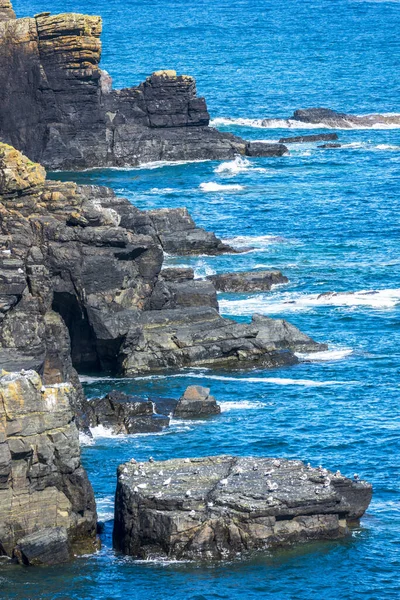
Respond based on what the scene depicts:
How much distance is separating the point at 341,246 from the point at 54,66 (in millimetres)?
50075

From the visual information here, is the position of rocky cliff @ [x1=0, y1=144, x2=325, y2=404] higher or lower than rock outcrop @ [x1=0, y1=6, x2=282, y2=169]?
lower

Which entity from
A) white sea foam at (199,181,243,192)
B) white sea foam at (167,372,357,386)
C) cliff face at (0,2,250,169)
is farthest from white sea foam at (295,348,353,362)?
cliff face at (0,2,250,169)

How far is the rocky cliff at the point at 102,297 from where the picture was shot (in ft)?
276

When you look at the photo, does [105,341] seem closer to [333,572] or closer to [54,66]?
[333,572]

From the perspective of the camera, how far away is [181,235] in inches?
4619

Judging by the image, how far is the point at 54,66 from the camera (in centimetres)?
15888

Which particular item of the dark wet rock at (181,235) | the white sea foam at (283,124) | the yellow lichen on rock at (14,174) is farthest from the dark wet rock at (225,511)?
the white sea foam at (283,124)

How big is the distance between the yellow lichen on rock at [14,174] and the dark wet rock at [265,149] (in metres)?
80.4

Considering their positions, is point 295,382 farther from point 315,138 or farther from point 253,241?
point 315,138

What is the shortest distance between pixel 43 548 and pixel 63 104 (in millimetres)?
108318

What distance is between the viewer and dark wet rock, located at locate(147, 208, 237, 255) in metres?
116

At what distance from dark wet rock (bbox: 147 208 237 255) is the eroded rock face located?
56.7 metres

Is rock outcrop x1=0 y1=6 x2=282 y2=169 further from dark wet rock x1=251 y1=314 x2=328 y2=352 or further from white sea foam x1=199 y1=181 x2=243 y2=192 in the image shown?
dark wet rock x1=251 y1=314 x2=328 y2=352

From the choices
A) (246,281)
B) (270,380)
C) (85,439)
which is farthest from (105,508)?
(246,281)
